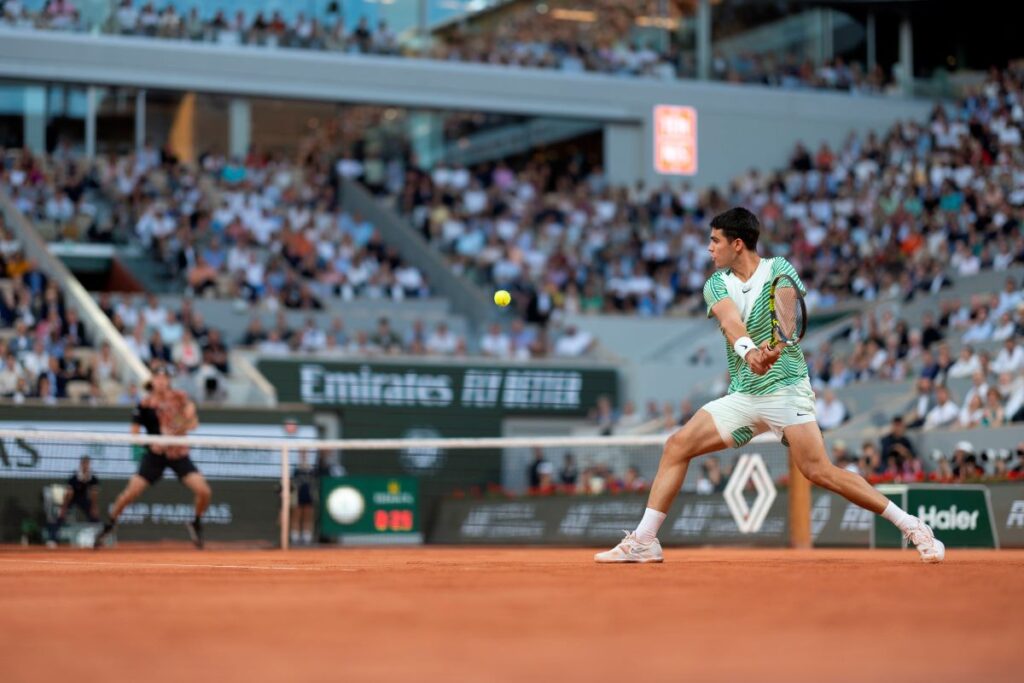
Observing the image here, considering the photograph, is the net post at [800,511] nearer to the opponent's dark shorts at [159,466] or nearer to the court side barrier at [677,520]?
the court side barrier at [677,520]

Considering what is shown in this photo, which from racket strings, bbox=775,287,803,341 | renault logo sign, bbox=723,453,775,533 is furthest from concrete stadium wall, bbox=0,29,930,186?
racket strings, bbox=775,287,803,341

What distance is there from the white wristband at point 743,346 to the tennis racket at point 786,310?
0.79ft

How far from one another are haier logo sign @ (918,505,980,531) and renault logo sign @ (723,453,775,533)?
241 centimetres

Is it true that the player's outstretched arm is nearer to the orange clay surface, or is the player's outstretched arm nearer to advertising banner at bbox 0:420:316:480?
the orange clay surface

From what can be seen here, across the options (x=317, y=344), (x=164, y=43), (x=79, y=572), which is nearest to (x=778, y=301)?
(x=79, y=572)

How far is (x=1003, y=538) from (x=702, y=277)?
1713 cm

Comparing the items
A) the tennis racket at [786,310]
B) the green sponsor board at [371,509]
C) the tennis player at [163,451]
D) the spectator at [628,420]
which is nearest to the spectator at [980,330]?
the spectator at [628,420]

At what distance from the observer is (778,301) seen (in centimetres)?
Answer: 945

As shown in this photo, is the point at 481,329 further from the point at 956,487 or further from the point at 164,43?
the point at 956,487

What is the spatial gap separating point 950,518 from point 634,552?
293 inches

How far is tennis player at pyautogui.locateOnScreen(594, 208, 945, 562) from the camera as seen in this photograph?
9.59 meters

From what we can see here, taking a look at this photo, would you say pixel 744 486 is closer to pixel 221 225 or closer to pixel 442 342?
pixel 442 342

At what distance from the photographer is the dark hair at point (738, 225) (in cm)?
960

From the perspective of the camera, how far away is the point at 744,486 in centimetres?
1902
